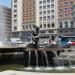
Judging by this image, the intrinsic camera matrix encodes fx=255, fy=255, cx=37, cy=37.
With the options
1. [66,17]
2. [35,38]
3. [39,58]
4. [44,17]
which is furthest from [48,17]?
[39,58]

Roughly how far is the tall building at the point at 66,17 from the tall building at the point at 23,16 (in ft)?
45.1

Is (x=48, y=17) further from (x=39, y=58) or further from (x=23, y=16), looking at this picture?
(x=39, y=58)

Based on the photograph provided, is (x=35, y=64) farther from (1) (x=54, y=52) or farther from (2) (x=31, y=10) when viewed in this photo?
(2) (x=31, y=10)

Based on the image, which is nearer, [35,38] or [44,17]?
[35,38]

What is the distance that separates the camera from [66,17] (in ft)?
362

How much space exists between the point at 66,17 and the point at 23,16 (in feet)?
74.2

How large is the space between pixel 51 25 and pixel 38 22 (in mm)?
7279

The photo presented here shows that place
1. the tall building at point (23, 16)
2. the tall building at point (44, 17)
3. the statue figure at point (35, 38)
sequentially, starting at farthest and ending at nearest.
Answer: the tall building at point (23, 16)
the tall building at point (44, 17)
the statue figure at point (35, 38)

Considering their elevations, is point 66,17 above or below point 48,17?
below

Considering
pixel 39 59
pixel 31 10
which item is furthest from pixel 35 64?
pixel 31 10

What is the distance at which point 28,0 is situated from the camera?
121 meters

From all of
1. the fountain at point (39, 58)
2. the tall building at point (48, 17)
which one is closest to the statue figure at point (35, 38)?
the fountain at point (39, 58)

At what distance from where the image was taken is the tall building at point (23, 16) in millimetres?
A: 119312

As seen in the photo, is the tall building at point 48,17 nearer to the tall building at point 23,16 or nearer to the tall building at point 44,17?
the tall building at point 44,17
